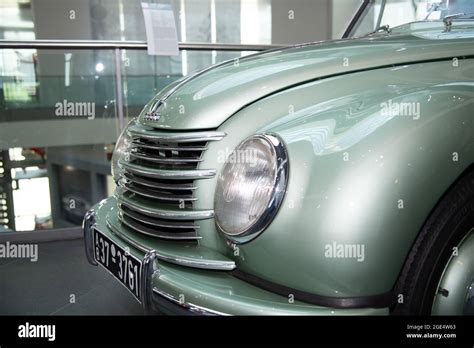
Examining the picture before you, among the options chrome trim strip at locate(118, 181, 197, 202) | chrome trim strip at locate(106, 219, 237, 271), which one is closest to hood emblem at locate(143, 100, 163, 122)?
chrome trim strip at locate(118, 181, 197, 202)

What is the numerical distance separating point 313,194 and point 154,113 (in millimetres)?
764

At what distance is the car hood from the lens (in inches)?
59.8

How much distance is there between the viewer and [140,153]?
1.65 m

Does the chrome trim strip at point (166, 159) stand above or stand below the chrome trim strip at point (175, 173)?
above

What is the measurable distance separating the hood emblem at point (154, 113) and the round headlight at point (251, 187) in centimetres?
44

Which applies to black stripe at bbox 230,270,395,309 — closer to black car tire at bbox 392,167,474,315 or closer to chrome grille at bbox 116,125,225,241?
black car tire at bbox 392,167,474,315

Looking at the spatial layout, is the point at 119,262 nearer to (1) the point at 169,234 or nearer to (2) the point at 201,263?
(1) the point at 169,234

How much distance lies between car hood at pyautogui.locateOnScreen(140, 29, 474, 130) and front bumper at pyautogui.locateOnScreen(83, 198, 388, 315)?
0.45 m

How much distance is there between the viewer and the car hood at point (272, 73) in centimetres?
152

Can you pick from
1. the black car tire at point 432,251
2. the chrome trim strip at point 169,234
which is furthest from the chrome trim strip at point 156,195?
the black car tire at point 432,251

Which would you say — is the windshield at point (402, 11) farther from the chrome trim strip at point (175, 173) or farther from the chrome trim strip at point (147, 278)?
the chrome trim strip at point (147, 278)

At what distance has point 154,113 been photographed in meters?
1.70
